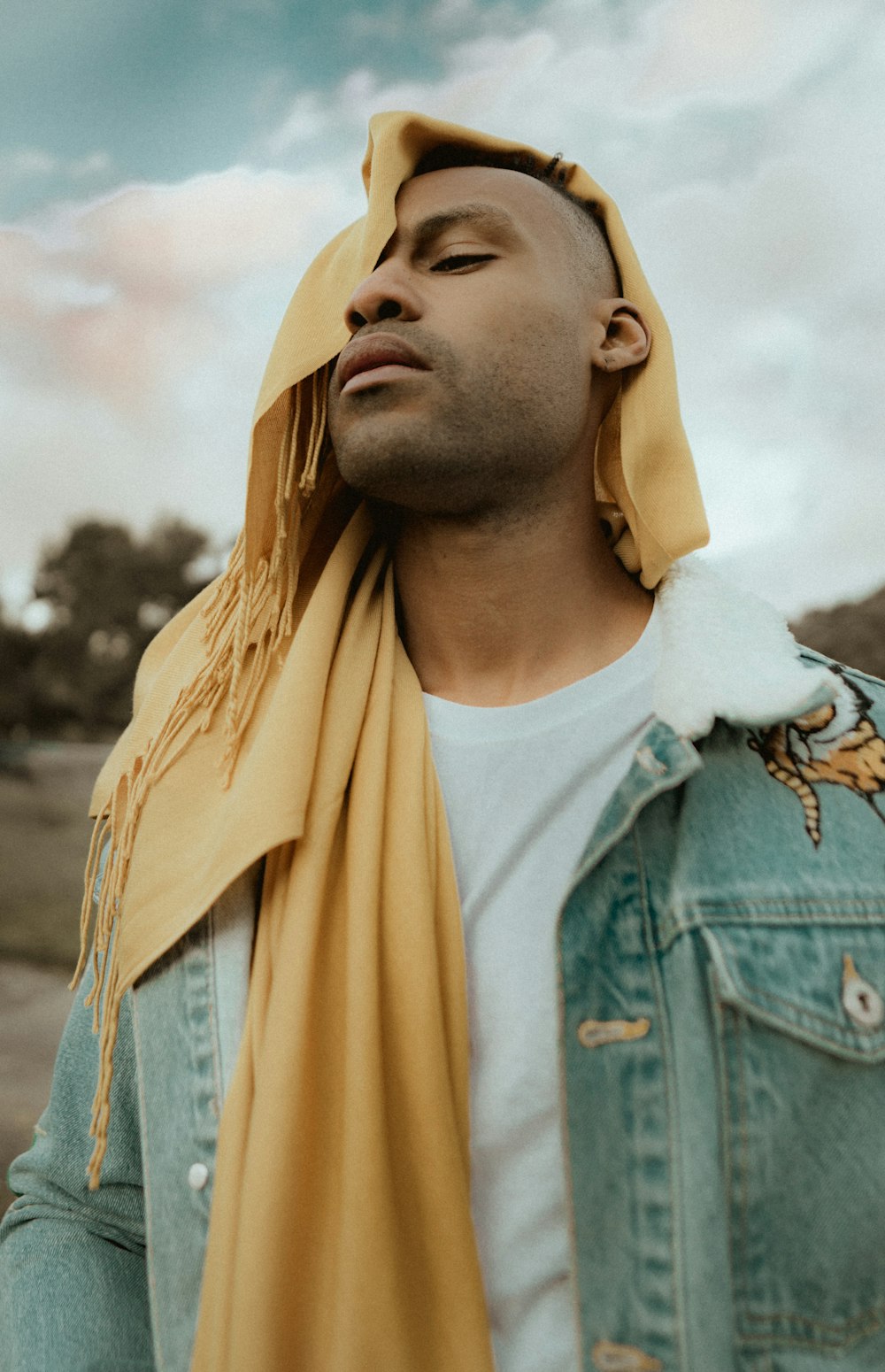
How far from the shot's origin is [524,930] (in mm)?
1065

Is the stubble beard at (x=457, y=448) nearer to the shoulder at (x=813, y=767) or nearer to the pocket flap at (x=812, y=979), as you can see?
the shoulder at (x=813, y=767)

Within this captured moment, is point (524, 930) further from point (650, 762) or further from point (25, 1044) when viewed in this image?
point (25, 1044)

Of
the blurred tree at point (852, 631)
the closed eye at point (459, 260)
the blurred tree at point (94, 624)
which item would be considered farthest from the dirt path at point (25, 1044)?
the blurred tree at point (852, 631)

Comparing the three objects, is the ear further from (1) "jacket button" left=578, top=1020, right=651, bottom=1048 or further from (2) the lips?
(1) "jacket button" left=578, top=1020, right=651, bottom=1048

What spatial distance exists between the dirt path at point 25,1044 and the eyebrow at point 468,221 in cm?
233

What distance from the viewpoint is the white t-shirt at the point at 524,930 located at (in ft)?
3.13

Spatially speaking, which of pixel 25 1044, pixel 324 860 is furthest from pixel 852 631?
pixel 324 860

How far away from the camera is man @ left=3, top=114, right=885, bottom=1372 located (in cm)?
93

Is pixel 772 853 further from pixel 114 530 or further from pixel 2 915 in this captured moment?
pixel 114 530

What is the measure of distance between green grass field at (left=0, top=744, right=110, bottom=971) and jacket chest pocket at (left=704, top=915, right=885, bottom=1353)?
3.40 m

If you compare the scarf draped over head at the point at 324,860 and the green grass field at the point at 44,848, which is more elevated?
the green grass field at the point at 44,848

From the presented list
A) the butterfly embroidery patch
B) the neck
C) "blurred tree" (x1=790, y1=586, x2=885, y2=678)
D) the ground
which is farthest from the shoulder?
"blurred tree" (x1=790, y1=586, x2=885, y2=678)

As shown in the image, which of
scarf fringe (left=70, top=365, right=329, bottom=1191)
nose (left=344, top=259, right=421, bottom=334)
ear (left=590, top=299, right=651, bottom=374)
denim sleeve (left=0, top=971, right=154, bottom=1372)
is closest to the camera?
denim sleeve (left=0, top=971, right=154, bottom=1372)

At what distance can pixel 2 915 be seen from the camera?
402 centimetres
